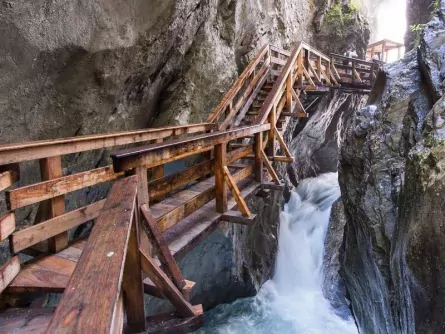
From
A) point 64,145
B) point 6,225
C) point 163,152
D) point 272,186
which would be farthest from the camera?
point 272,186

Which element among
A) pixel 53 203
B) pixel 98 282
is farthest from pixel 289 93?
pixel 98 282

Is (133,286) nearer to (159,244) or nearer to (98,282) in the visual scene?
(159,244)

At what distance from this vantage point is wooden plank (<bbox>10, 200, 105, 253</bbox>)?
2760 millimetres

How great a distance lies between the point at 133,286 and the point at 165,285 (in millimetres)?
339

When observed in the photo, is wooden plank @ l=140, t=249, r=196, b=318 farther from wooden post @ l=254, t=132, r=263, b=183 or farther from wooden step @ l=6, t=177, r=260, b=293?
wooden post @ l=254, t=132, r=263, b=183

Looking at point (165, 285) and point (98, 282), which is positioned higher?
point (98, 282)

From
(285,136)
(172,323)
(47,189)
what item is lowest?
(172,323)

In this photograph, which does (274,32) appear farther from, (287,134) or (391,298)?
(391,298)

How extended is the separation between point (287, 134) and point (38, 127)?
9.18 metres

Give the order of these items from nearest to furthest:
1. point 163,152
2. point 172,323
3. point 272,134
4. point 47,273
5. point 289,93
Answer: point 172,323
point 47,273
point 163,152
point 272,134
point 289,93

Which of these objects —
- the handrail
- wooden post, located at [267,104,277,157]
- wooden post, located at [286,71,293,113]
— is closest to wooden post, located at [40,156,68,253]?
Answer: the handrail

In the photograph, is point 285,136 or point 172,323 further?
point 285,136

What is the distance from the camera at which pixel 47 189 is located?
9.85 ft

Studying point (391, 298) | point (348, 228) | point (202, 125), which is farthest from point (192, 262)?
point (391, 298)
